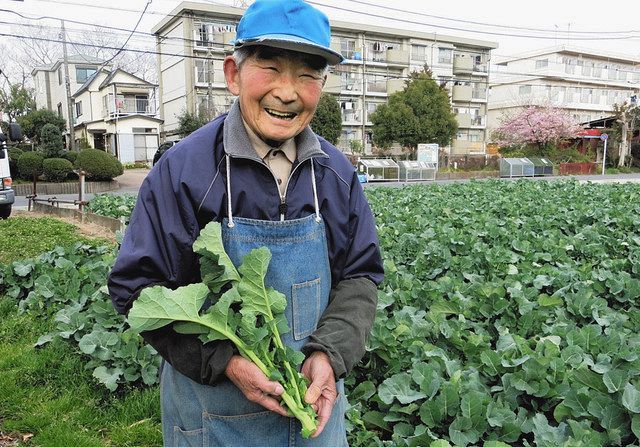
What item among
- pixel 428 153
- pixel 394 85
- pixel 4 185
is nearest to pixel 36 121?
pixel 4 185

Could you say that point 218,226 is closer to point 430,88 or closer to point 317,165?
point 317,165

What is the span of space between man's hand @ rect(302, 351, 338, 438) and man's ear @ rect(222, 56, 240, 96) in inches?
33.3

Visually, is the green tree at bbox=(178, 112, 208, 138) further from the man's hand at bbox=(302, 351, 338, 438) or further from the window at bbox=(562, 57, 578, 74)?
the window at bbox=(562, 57, 578, 74)

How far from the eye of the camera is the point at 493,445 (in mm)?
2051

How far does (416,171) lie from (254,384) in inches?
1222

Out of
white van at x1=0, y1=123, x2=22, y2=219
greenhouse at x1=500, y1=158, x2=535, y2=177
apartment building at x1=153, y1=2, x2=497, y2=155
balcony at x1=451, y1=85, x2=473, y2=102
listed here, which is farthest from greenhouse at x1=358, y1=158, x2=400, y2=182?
white van at x1=0, y1=123, x2=22, y2=219

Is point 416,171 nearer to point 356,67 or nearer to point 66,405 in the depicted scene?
point 356,67

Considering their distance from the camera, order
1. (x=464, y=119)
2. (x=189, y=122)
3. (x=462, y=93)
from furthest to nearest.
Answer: (x=462, y=93) → (x=464, y=119) → (x=189, y=122)

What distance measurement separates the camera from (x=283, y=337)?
1.66 metres

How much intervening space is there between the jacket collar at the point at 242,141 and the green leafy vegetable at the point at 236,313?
0.85ft

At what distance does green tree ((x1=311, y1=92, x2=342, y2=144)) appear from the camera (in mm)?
33250

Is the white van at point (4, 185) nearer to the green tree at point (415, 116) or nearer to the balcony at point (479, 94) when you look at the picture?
the green tree at point (415, 116)

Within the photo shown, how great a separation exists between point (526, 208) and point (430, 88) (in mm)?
29835

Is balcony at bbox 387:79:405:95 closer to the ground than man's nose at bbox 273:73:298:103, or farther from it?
farther from it
